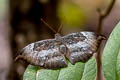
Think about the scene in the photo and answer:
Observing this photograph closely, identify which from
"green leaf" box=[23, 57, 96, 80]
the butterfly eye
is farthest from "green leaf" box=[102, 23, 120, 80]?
the butterfly eye

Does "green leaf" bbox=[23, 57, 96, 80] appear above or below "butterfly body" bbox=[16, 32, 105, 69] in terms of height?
below

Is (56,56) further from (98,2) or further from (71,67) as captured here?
(98,2)

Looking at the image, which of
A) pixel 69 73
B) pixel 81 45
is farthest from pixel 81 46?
pixel 69 73

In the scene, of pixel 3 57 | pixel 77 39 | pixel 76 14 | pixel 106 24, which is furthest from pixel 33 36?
pixel 106 24

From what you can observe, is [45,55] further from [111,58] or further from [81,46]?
[111,58]

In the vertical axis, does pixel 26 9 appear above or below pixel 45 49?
below

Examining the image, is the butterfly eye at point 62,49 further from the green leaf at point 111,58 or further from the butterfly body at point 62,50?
the green leaf at point 111,58

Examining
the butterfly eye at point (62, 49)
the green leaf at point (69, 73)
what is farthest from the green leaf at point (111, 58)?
the butterfly eye at point (62, 49)

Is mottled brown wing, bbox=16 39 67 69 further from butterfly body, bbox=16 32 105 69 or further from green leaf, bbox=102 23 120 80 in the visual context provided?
green leaf, bbox=102 23 120 80

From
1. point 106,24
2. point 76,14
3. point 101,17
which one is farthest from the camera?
point 106,24
